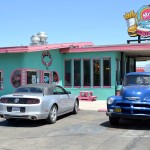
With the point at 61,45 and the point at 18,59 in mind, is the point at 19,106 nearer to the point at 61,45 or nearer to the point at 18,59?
the point at 18,59

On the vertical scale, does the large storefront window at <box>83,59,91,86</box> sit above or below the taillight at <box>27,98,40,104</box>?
above

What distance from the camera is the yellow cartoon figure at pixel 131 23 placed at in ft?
83.0

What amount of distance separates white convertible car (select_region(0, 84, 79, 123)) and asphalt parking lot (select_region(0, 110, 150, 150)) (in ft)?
1.20

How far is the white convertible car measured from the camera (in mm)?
10445

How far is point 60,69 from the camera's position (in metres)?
22.9

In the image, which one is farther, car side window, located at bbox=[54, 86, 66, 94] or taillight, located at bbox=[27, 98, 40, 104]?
car side window, located at bbox=[54, 86, 66, 94]

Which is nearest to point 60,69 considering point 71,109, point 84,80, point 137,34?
point 84,80

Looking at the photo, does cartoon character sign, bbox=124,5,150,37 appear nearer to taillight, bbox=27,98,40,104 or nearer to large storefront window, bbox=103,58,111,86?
large storefront window, bbox=103,58,111,86

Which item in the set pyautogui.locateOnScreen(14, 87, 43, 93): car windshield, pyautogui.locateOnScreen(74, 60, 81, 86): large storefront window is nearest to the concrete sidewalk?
pyautogui.locateOnScreen(74, 60, 81, 86): large storefront window

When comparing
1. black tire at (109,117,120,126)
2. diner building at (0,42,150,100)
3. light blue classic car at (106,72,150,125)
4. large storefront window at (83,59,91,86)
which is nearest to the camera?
light blue classic car at (106,72,150,125)

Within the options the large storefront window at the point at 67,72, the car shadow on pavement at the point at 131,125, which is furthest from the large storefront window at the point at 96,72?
the car shadow on pavement at the point at 131,125

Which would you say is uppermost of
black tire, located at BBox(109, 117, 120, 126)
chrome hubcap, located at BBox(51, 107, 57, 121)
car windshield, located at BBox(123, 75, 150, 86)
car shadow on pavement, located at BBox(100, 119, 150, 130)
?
car windshield, located at BBox(123, 75, 150, 86)

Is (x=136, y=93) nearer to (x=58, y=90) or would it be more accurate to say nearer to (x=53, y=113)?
(x=53, y=113)

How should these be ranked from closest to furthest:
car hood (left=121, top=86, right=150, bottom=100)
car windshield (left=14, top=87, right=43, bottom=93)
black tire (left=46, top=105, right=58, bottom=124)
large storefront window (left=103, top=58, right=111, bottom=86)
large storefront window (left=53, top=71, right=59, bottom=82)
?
car hood (left=121, top=86, right=150, bottom=100) → black tire (left=46, top=105, right=58, bottom=124) → car windshield (left=14, top=87, right=43, bottom=93) → large storefront window (left=103, top=58, right=111, bottom=86) → large storefront window (left=53, top=71, right=59, bottom=82)
